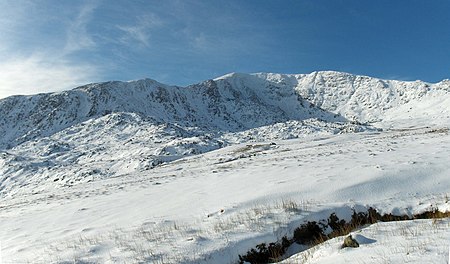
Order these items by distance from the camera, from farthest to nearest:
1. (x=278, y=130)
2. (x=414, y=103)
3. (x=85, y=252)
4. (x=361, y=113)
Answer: (x=361, y=113) → (x=414, y=103) → (x=278, y=130) → (x=85, y=252)

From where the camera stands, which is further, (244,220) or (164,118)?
(164,118)

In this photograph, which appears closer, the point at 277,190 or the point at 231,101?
the point at 277,190

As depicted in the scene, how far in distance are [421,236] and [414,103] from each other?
15283 centimetres

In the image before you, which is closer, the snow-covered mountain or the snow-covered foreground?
the snow-covered foreground

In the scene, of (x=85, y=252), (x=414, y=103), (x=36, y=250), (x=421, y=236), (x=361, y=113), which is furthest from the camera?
(x=361, y=113)

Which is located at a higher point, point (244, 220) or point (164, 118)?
point (164, 118)

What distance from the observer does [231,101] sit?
577ft

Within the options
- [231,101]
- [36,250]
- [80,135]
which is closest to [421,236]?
[36,250]

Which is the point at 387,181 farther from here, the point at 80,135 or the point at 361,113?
the point at 361,113

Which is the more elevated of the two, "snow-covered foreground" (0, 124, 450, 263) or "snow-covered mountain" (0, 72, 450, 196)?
"snow-covered mountain" (0, 72, 450, 196)

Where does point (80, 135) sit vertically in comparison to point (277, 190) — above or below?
above

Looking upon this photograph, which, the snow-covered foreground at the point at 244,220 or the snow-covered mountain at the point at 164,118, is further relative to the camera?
the snow-covered mountain at the point at 164,118

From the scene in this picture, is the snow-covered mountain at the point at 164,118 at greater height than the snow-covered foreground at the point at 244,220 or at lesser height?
greater

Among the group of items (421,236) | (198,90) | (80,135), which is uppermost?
(198,90)
